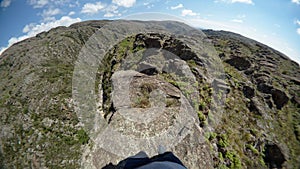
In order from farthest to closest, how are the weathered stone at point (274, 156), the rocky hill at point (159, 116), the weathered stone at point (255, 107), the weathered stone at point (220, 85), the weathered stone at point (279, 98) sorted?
the weathered stone at point (279, 98) < the weathered stone at point (255, 107) < the weathered stone at point (220, 85) < the weathered stone at point (274, 156) < the rocky hill at point (159, 116)

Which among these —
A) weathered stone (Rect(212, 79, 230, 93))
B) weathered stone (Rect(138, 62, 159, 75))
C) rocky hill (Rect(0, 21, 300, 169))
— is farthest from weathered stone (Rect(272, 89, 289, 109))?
weathered stone (Rect(138, 62, 159, 75))

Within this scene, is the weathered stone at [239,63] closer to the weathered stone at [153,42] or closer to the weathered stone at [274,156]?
the weathered stone at [153,42]

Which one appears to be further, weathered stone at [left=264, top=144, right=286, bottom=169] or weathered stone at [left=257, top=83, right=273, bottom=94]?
weathered stone at [left=257, top=83, right=273, bottom=94]

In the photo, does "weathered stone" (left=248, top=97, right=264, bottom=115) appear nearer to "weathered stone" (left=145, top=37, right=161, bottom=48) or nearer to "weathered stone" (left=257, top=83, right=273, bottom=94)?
"weathered stone" (left=257, top=83, right=273, bottom=94)

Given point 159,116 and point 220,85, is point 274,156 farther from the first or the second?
point 159,116

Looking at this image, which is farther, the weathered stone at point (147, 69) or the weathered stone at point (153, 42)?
the weathered stone at point (153, 42)

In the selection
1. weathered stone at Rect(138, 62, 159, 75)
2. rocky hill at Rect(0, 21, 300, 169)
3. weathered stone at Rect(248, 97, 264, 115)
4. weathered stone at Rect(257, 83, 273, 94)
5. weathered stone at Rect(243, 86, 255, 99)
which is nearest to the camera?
rocky hill at Rect(0, 21, 300, 169)

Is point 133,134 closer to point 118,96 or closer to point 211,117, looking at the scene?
point 118,96

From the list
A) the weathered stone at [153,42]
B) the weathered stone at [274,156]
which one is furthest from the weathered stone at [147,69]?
the weathered stone at [274,156]

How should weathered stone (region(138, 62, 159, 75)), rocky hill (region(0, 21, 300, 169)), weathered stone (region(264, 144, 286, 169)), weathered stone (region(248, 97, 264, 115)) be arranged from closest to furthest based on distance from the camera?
1. rocky hill (region(0, 21, 300, 169))
2. weathered stone (region(264, 144, 286, 169))
3. weathered stone (region(138, 62, 159, 75))
4. weathered stone (region(248, 97, 264, 115))
